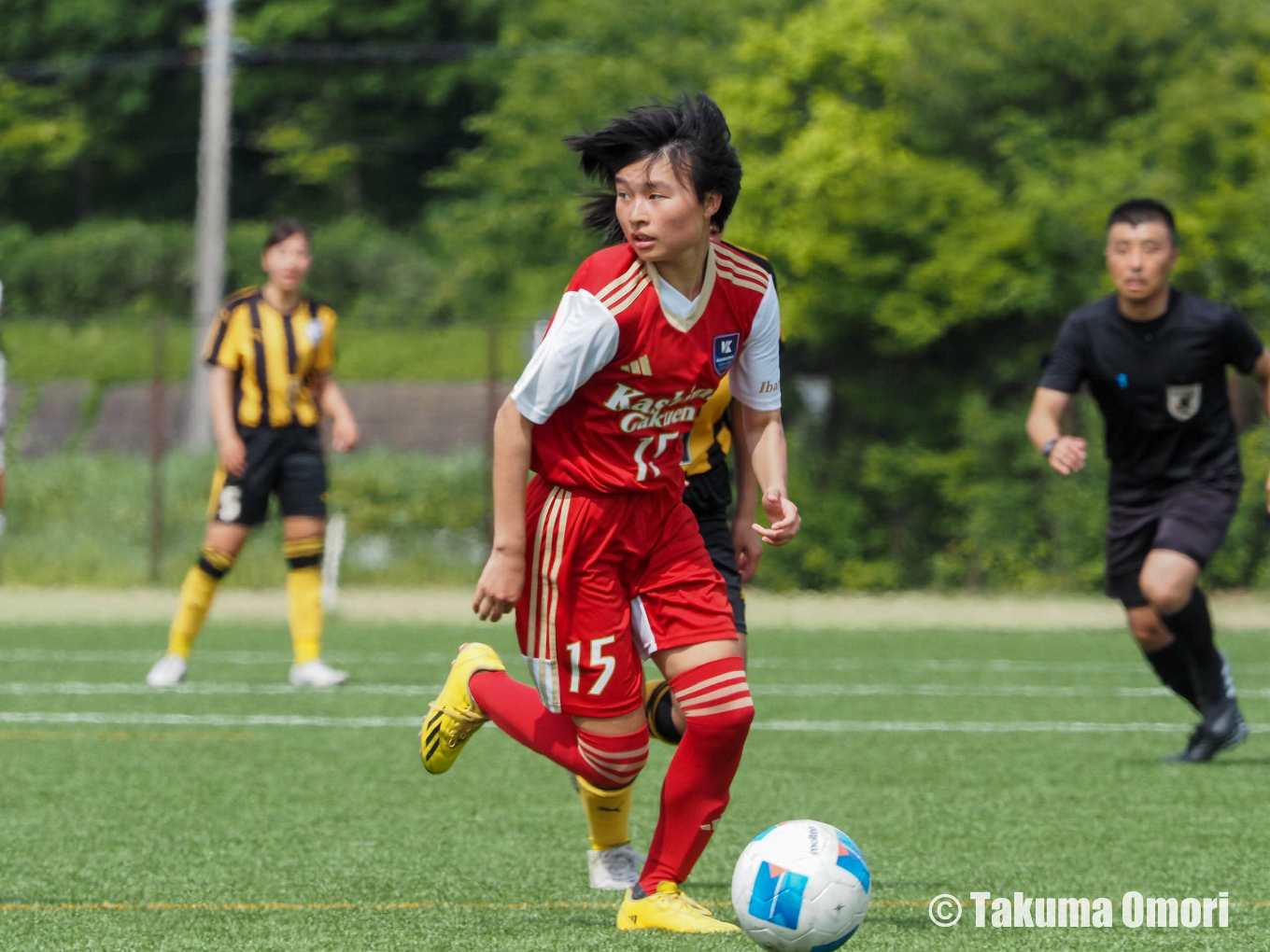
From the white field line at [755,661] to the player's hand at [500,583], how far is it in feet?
→ 21.4

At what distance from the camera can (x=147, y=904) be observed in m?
4.43

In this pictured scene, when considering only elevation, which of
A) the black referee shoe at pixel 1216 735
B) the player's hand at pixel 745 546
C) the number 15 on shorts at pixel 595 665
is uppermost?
the player's hand at pixel 745 546

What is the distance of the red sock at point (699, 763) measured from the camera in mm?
4164

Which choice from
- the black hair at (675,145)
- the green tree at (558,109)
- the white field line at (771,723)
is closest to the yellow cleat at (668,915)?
the black hair at (675,145)

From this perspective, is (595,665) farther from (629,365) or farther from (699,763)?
(629,365)

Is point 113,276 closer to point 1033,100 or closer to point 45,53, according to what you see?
point 45,53

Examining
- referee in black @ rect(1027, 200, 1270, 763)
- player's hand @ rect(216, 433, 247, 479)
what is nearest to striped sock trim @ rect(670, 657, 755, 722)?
referee in black @ rect(1027, 200, 1270, 763)

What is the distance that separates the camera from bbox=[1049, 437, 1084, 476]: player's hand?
636 cm

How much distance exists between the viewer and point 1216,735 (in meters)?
6.88

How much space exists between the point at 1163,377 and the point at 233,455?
14.5 ft

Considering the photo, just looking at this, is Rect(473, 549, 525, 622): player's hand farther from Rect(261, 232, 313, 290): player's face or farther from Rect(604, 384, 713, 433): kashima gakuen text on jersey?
Rect(261, 232, 313, 290): player's face

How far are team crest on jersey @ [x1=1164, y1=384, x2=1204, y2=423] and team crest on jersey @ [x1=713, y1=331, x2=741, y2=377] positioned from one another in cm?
296

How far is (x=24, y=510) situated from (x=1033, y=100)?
464 inches

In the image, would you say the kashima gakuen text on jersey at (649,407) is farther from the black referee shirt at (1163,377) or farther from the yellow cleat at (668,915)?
the black referee shirt at (1163,377)
